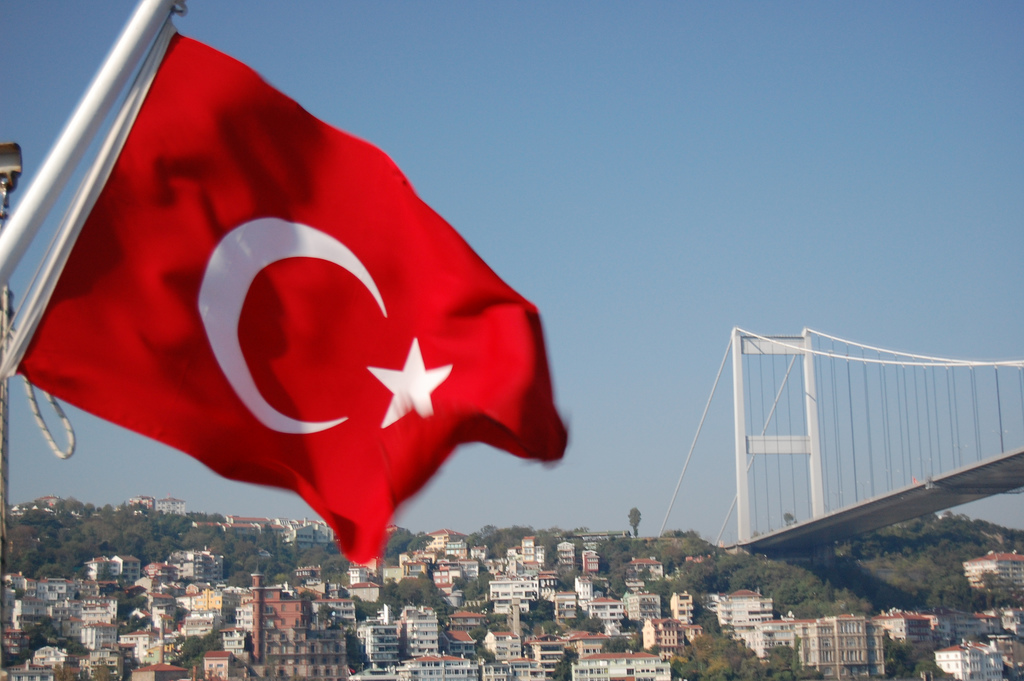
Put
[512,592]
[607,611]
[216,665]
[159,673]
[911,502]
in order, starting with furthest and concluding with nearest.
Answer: [512,592], [607,611], [216,665], [159,673], [911,502]

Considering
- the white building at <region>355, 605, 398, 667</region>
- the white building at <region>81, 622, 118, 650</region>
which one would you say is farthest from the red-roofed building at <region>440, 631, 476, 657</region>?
the white building at <region>81, 622, 118, 650</region>

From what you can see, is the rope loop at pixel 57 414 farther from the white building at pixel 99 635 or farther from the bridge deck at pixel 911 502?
the white building at pixel 99 635

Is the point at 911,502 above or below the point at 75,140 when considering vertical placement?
above

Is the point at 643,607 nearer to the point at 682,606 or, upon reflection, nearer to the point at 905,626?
the point at 682,606

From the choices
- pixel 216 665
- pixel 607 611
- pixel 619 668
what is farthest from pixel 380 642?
pixel 607 611

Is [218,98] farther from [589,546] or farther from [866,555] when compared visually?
[589,546]

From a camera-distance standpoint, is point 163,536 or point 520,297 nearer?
point 520,297

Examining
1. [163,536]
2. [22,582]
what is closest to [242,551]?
[163,536]

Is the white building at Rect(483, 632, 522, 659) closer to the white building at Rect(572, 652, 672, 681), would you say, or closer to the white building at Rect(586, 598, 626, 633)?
the white building at Rect(572, 652, 672, 681)
